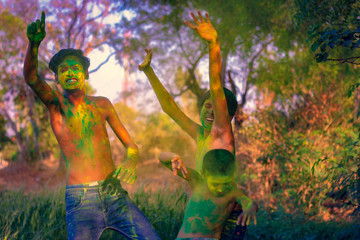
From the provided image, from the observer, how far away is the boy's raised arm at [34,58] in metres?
2.32

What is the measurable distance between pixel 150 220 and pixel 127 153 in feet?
6.69

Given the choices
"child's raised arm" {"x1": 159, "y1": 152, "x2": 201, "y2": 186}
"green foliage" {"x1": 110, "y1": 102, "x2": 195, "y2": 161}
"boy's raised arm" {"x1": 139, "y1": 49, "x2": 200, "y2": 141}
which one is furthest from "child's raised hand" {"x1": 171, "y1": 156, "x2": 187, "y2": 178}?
"green foliage" {"x1": 110, "y1": 102, "x2": 195, "y2": 161}

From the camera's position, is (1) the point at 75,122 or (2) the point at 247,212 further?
(1) the point at 75,122

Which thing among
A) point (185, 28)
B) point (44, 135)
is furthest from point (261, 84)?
point (44, 135)

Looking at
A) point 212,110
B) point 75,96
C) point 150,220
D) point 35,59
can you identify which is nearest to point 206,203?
point 212,110

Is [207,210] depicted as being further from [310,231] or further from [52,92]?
[310,231]

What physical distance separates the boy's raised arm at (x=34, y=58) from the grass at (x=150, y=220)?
2.01 meters

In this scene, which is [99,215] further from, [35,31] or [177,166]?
[35,31]

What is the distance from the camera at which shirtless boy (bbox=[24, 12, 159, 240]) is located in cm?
249

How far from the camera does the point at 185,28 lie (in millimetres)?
11375

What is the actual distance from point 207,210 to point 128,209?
0.81 metres

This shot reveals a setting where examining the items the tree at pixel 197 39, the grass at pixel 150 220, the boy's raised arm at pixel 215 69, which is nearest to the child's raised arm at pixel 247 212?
the boy's raised arm at pixel 215 69

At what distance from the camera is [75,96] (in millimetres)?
2809

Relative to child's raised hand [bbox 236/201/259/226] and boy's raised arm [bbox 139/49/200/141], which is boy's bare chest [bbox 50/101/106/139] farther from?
child's raised hand [bbox 236/201/259/226]
